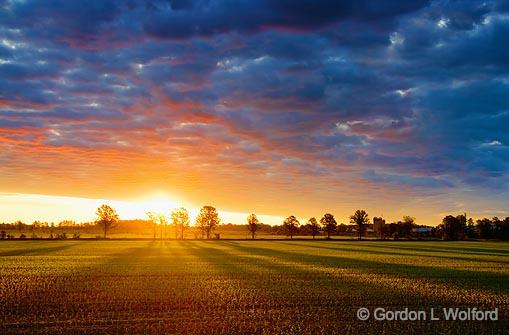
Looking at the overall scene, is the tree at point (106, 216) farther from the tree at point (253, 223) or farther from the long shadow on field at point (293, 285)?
the long shadow on field at point (293, 285)

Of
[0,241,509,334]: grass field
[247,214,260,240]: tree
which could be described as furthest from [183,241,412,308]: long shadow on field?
[247,214,260,240]: tree

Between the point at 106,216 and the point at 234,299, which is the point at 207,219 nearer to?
the point at 106,216

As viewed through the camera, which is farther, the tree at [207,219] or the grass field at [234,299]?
the tree at [207,219]

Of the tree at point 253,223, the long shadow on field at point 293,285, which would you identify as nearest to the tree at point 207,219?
the tree at point 253,223

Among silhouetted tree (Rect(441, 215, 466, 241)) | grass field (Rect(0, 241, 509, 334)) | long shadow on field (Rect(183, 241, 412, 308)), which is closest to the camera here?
grass field (Rect(0, 241, 509, 334))

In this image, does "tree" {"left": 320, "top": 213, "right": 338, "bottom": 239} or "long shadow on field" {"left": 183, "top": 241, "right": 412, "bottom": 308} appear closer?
"long shadow on field" {"left": 183, "top": 241, "right": 412, "bottom": 308}

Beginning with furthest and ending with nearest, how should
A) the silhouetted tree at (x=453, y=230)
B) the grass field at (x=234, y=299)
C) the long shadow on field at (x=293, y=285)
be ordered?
the silhouetted tree at (x=453, y=230) → the long shadow on field at (x=293, y=285) → the grass field at (x=234, y=299)

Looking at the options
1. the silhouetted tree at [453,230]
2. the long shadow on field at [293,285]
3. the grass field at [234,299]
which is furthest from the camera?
the silhouetted tree at [453,230]

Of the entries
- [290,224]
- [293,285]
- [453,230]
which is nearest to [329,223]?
[290,224]

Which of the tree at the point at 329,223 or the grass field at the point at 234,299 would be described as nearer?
the grass field at the point at 234,299

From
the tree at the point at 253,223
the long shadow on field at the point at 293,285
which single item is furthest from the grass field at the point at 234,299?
the tree at the point at 253,223

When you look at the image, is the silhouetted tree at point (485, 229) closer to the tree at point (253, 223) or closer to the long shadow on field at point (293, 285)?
the tree at point (253, 223)

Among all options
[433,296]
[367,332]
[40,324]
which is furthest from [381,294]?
[40,324]

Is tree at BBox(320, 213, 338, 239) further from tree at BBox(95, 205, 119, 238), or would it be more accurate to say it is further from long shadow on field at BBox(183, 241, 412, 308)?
long shadow on field at BBox(183, 241, 412, 308)
